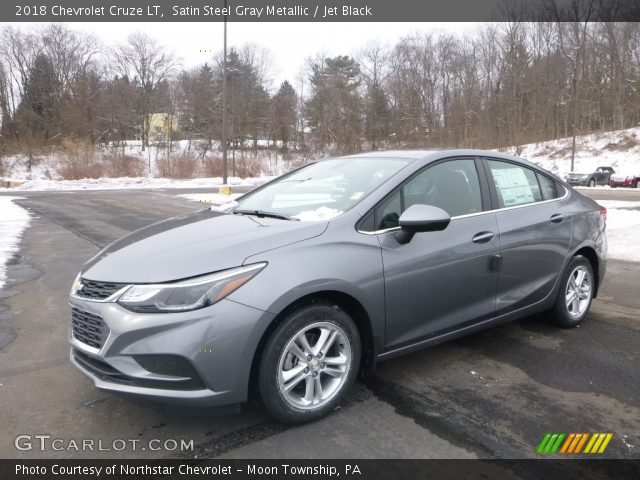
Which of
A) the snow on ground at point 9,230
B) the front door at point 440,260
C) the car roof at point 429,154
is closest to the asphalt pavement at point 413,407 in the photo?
the front door at point 440,260

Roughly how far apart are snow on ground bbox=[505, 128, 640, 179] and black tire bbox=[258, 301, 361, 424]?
4193cm

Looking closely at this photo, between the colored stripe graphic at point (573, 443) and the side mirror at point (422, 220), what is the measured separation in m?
1.34

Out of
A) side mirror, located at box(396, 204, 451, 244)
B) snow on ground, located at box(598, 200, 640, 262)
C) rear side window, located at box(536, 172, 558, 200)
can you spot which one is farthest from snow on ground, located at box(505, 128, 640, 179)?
side mirror, located at box(396, 204, 451, 244)

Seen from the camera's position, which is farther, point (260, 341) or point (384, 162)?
point (384, 162)

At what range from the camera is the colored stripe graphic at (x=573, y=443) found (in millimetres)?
2562

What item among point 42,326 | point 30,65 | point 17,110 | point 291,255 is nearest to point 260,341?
point 291,255

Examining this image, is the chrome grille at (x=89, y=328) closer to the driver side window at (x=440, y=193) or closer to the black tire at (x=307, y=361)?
the black tire at (x=307, y=361)

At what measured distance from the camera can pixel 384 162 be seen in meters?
3.67

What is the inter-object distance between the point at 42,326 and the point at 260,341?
10.4 feet

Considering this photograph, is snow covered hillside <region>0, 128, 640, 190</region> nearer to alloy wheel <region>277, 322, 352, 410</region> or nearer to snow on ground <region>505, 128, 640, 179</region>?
snow on ground <region>505, 128, 640, 179</region>

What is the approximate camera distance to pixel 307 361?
2766 mm

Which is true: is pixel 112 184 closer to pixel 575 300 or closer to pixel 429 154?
pixel 429 154

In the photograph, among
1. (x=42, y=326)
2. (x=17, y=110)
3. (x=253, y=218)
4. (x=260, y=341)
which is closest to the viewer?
(x=260, y=341)

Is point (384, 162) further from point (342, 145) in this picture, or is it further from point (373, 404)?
point (342, 145)
